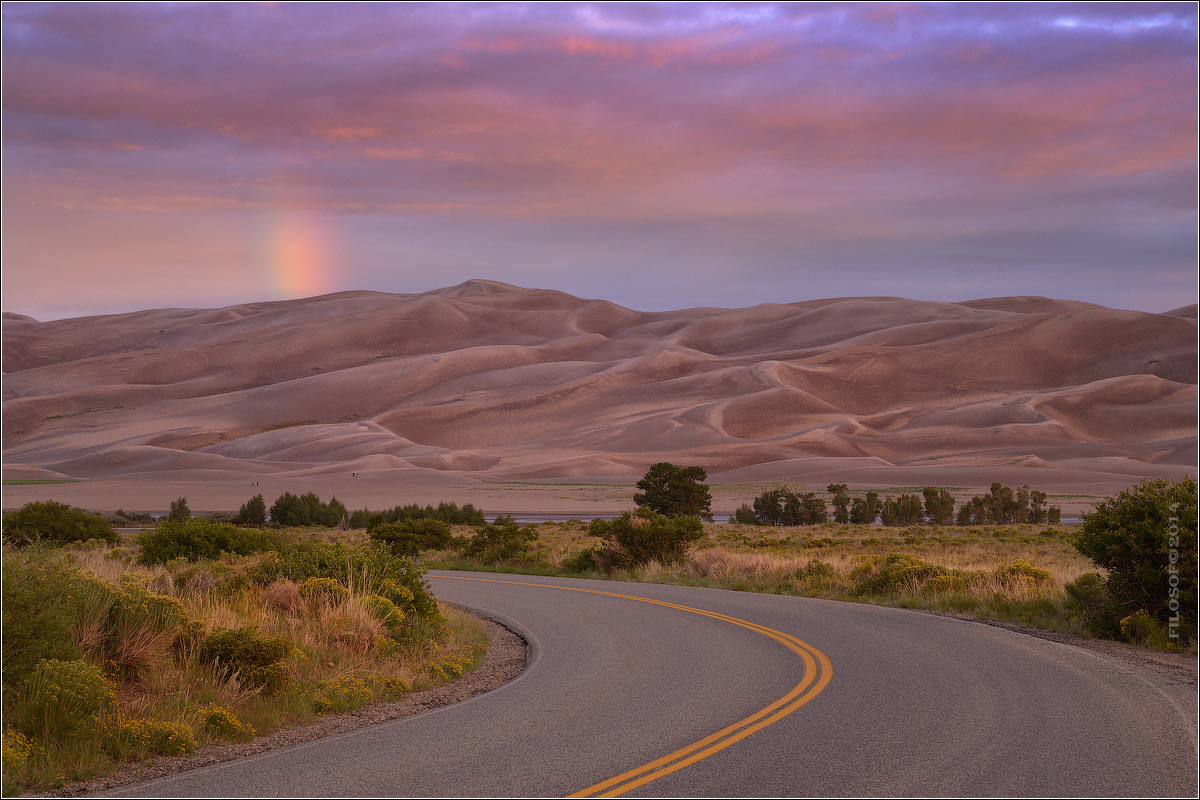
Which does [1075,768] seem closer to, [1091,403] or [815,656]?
[815,656]

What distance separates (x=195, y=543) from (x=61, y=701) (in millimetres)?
13576

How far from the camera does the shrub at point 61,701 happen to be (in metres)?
7.54

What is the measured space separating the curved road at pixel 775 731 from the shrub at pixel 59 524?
2348 centimetres

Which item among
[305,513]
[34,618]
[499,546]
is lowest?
[305,513]

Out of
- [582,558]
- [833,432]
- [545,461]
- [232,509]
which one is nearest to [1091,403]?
[833,432]

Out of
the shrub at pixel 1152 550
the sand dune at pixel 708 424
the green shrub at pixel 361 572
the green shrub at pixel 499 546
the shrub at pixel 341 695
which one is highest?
the sand dune at pixel 708 424

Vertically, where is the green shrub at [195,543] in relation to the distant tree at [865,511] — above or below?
above

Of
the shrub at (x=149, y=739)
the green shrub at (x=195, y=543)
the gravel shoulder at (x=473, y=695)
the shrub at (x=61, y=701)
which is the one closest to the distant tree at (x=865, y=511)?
the green shrub at (x=195, y=543)

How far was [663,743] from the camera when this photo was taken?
7656mm

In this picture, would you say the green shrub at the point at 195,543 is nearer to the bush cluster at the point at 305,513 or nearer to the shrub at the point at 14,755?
the shrub at the point at 14,755

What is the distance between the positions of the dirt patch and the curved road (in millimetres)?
289

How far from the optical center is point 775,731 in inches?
316

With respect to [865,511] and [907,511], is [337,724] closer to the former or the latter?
[907,511]

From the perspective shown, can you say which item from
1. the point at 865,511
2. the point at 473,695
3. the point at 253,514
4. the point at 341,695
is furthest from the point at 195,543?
the point at 865,511
